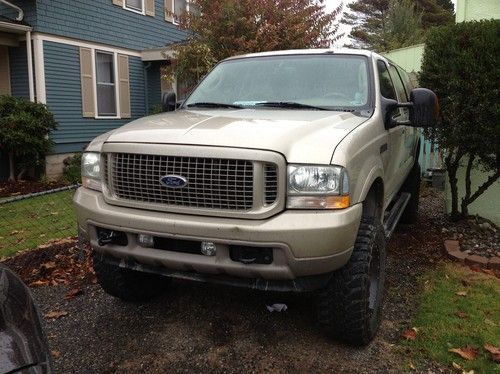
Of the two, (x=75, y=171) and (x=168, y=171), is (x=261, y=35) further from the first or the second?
(x=168, y=171)

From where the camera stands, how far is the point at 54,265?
485 centimetres

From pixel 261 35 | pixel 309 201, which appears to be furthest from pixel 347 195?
pixel 261 35

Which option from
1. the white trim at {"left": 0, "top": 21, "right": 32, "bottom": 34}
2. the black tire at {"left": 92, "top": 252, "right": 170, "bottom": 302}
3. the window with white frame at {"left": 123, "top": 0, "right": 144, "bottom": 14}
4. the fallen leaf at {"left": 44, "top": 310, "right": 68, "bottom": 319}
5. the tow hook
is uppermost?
the window with white frame at {"left": 123, "top": 0, "right": 144, "bottom": 14}

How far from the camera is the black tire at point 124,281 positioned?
3631mm

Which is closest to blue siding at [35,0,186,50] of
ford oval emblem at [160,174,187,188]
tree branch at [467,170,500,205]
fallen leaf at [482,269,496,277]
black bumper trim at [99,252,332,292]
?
tree branch at [467,170,500,205]

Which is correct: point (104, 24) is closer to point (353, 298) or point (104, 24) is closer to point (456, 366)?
point (353, 298)

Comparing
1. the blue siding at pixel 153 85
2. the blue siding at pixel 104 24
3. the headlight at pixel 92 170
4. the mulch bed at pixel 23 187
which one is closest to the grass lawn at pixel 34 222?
the mulch bed at pixel 23 187

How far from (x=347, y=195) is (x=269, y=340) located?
1.21 meters

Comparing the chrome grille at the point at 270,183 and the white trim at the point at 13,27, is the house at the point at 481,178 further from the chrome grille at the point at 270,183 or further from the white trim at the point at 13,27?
the white trim at the point at 13,27

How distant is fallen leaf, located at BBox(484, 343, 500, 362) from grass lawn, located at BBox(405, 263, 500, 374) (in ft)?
0.08

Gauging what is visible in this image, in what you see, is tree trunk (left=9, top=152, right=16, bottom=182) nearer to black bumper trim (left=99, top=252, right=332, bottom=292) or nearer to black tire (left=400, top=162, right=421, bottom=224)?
black tire (left=400, top=162, right=421, bottom=224)

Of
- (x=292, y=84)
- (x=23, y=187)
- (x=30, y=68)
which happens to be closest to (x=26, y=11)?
(x=30, y=68)

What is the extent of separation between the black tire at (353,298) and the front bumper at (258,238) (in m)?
0.19

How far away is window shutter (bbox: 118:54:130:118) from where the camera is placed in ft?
45.9
